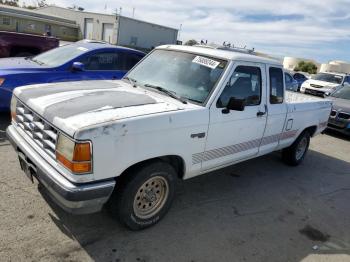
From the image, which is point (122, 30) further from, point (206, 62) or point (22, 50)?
point (206, 62)

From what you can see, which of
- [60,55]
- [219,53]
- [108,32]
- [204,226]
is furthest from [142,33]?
[204,226]

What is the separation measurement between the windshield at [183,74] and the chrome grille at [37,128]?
148 centimetres

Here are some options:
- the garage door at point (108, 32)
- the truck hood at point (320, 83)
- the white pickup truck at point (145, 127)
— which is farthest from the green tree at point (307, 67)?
the white pickup truck at point (145, 127)

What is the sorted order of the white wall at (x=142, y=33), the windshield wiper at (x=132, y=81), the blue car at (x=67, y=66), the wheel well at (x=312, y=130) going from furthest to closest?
1. the white wall at (x=142, y=33)
2. the wheel well at (x=312, y=130)
3. the blue car at (x=67, y=66)
4. the windshield wiper at (x=132, y=81)

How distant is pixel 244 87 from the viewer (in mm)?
4547

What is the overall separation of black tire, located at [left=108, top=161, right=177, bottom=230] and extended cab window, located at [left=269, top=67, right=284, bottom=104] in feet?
7.30

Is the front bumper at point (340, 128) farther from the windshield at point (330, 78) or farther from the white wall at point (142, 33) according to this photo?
the white wall at point (142, 33)

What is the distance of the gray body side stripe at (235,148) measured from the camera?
4.01m

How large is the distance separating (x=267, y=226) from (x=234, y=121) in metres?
1.35

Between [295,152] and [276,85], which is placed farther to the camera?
[295,152]

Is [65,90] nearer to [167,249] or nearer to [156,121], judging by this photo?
[156,121]

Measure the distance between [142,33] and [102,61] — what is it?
3297cm

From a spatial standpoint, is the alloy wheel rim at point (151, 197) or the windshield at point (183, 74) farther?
the windshield at point (183, 74)

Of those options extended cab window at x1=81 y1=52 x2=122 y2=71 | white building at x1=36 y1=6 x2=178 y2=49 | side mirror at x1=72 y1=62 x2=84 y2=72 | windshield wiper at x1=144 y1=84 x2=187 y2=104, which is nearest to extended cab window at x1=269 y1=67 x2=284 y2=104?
windshield wiper at x1=144 y1=84 x2=187 y2=104
